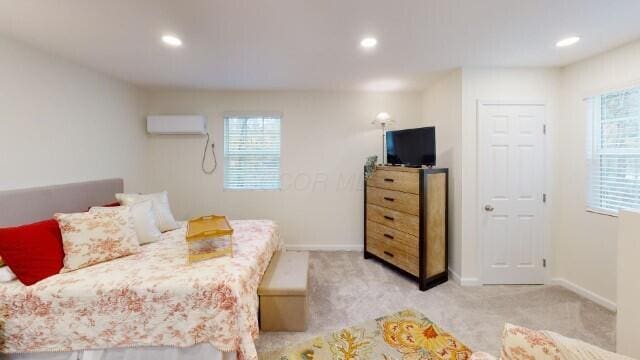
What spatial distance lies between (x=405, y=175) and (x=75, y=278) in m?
3.03

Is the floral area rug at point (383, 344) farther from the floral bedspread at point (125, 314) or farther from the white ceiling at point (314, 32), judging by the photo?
the white ceiling at point (314, 32)

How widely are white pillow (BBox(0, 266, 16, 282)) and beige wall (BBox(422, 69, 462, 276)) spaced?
3.85 meters

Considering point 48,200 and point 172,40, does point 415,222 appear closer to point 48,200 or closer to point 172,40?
point 172,40

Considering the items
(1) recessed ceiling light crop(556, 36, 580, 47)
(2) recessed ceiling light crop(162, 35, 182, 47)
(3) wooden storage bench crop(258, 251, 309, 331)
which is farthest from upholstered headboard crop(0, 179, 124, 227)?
(1) recessed ceiling light crop(556, 36, 580, 47)

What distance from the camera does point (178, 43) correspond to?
235cm

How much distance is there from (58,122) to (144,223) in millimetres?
1365

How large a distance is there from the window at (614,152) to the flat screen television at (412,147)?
1.53 m

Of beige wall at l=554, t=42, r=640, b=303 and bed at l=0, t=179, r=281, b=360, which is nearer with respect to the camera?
bed at l=0, t=179, r=281, b=360

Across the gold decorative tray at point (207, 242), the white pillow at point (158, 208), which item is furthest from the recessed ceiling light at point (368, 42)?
the white pillow at point (158, 208)

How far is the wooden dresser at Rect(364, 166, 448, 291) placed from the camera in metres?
2.87

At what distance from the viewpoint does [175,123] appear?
12.3ft

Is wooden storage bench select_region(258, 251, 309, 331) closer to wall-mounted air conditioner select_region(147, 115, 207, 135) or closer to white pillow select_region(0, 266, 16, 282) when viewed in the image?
white pillow select_region(0, 266, 16, 282)

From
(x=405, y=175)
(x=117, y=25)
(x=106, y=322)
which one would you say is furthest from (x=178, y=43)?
(x=405, y=175)

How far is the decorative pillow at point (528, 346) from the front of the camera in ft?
3.10
